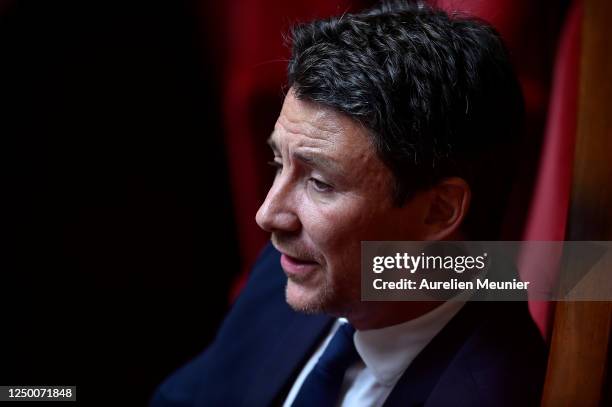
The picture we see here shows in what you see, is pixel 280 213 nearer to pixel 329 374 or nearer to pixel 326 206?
pixel 326 206

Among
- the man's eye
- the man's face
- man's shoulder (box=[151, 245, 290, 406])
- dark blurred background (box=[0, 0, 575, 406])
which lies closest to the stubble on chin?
the man's face

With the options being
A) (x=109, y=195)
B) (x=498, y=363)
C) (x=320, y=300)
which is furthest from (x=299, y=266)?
(x=109, y=195)

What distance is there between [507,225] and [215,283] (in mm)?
729

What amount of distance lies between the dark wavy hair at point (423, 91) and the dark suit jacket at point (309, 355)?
13cm

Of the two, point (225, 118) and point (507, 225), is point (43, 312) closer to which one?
point (225, 118)

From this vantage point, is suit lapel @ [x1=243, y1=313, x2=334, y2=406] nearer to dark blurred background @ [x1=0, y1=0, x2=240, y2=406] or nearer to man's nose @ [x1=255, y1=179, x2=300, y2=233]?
man's nose @ [x1=255, y1=179, x2=300, y2=233]

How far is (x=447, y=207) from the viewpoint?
82 centimetres

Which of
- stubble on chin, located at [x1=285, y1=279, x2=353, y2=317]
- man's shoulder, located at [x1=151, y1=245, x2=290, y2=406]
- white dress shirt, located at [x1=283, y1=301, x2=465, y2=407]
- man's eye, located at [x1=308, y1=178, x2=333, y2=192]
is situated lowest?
man's shoulder, located at [x1=151, y1=245, x2=290, y2=406]

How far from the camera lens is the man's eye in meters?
0.79

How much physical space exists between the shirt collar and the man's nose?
19 centimetres

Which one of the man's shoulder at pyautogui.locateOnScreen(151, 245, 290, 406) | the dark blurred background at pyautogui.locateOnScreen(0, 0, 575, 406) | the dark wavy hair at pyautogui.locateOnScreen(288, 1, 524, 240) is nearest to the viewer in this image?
the dark wavy hair at pyautogui.locateOnScreen(288, 1, 524, 240)

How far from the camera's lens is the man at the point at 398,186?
0.77m

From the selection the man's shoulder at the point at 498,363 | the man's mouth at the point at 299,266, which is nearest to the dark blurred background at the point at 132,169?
the man's shoulder at the point at 498,363

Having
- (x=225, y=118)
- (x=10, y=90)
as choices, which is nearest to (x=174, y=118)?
(x=225, y=118)
